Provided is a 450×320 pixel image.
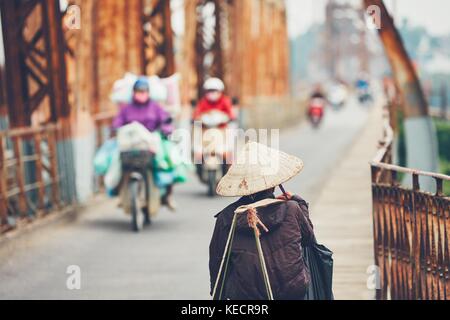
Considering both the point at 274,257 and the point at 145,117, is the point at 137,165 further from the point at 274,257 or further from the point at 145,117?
the point at 274,257

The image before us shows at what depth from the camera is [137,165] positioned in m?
13.4

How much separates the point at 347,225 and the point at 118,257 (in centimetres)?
292

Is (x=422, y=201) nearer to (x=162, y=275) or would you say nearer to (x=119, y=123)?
(x=162, y=275)

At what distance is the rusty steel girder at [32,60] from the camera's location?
13625 mm

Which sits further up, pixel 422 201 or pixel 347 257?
pixel 422 201

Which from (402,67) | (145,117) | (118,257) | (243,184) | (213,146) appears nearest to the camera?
(243,184)

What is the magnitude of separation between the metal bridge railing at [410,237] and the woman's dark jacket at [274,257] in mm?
1405

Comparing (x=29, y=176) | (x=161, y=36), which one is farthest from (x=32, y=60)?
(x=161, y=36)

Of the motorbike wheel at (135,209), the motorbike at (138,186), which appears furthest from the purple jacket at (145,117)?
the motorbike wheel at (135,209)

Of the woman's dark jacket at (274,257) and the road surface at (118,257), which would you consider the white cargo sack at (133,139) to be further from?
the woman's dark jacket at (274,257)

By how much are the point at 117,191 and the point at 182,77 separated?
40.5 ft
